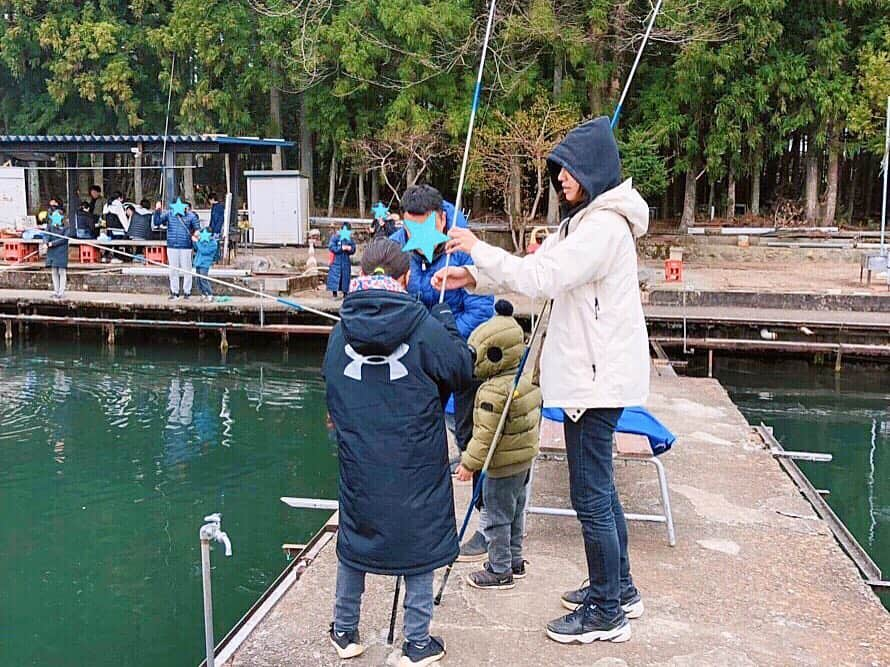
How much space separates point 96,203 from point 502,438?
16599 mm

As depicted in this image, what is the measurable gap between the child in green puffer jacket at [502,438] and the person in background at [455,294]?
0.09 metres

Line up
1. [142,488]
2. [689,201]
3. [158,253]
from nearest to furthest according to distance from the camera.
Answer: [142,488]
[158,253]
[689,201]

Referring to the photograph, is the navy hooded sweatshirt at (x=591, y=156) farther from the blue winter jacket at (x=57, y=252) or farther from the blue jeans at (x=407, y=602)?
the blue winter jacket at (x=57, y=252)

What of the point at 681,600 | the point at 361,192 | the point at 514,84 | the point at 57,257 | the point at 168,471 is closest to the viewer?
the point at 681,600

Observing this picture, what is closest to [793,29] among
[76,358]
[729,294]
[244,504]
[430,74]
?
[430,74]

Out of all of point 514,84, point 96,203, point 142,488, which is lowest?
point 142,488

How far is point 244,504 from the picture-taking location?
7.40 m

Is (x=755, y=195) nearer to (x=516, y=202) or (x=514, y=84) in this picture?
(x=514, y=84)

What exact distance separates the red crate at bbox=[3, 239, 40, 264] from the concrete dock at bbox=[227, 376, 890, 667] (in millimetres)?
14055

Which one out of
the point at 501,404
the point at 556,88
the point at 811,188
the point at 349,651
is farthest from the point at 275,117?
the point at 349,651

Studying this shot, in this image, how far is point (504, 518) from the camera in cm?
362

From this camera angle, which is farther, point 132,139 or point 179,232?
point 132,139

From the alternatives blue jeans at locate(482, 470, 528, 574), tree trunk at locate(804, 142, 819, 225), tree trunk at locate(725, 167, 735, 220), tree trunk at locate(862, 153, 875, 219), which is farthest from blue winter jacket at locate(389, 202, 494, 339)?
tree trunk at locate(862, 153, 875, 219)

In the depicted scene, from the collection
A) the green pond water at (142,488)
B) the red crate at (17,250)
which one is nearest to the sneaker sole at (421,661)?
the green pond water at (142,488)
